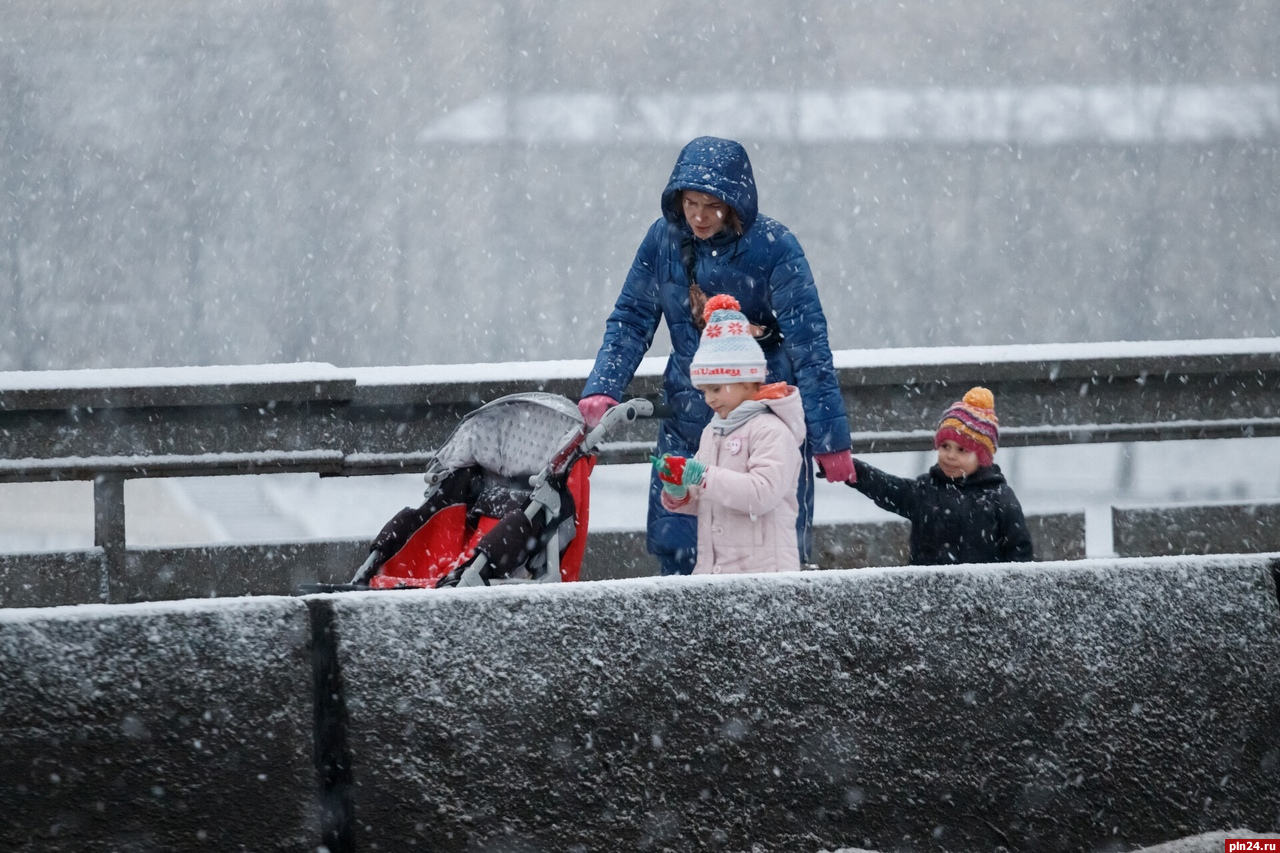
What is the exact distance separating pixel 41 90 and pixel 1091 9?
29.0m

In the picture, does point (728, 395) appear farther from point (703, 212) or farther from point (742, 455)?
point (703, 212)

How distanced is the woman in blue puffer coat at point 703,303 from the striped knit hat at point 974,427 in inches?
19.3

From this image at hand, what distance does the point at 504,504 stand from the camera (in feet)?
15.5

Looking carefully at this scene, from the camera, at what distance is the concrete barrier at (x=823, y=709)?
8.41 feet

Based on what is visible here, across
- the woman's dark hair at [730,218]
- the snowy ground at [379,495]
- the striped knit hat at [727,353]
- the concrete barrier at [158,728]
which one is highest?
the woman's dark hair at [730,218]

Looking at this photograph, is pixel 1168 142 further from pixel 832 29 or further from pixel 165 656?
pixel 165 656

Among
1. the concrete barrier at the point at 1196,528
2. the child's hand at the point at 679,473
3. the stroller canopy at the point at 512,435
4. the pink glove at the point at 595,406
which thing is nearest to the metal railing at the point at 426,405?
the concrete barrier at the point at 1196,528

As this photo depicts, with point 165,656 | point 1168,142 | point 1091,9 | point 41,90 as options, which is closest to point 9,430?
point 165,656

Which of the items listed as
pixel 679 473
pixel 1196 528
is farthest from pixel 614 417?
pixel 1196 528

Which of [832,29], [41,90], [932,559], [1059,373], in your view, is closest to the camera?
[932,559]

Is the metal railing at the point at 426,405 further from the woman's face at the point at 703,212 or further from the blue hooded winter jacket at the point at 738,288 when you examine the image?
the woman's face at the point at 703,212

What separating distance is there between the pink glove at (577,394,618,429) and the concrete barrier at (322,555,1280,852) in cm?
212

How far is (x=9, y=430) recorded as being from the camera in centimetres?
570

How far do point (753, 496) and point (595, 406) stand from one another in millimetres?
845
